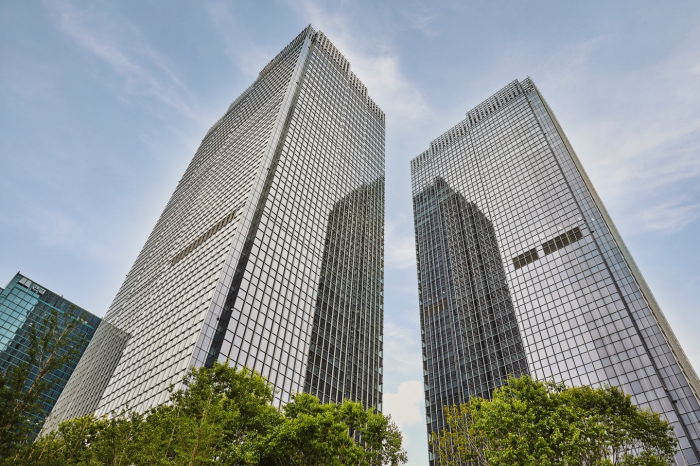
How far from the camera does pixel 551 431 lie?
79.4 ft

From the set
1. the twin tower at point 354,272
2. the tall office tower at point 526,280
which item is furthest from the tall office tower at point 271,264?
the tall office tower at point 526,280

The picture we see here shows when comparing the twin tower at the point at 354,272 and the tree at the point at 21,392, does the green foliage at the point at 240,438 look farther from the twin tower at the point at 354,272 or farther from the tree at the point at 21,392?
the twin tower at the point at 354,272

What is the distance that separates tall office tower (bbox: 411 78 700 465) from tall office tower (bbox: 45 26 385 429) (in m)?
22.1

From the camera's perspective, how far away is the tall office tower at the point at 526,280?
65.5m

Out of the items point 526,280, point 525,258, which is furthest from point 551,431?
point 525,258

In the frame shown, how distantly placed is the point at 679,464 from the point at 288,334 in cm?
5288

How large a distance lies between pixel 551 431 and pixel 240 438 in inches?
738

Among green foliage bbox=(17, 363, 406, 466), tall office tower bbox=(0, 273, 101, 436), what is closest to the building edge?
green foliage bbox=(17, 363, 406, 466)

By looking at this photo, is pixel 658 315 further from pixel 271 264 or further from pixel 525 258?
pixel 271 264

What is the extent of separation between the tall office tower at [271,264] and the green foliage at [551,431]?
103 ft

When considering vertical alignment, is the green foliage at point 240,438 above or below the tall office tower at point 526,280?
below

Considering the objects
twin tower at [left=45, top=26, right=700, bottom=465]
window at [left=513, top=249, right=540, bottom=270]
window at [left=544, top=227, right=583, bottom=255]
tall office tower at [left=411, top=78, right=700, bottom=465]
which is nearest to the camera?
twin tower at [left=45, top=26, right=700, bottom=465]

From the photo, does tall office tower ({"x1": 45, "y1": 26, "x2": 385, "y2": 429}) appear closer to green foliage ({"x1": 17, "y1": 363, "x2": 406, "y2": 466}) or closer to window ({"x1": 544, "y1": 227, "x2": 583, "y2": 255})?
green foliage ({"x1": 17, "y1": 363, "x2": 406, "y2": 466})

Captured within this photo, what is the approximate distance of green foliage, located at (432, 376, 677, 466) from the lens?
22688 mm
